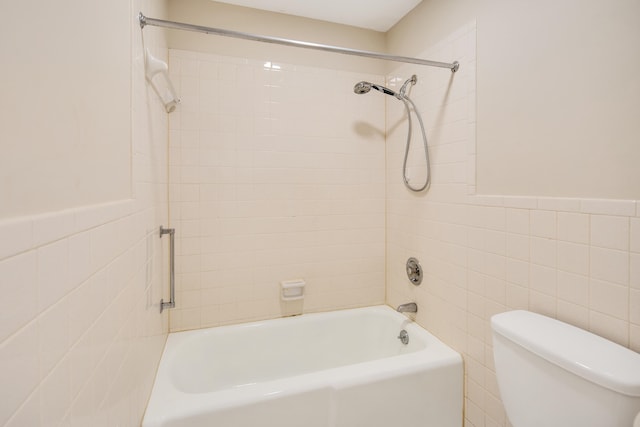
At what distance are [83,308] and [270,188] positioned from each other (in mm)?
1397

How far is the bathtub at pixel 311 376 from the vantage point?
1157 millimetres

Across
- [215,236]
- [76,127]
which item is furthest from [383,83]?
[76,127]

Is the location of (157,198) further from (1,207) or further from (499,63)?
(499,63)

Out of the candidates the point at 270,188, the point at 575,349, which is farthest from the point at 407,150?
the point at 575,349

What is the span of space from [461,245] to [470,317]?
355 mm

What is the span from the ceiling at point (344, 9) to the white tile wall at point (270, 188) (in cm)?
34

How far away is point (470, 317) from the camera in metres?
1.45

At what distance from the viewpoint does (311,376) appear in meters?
1.28

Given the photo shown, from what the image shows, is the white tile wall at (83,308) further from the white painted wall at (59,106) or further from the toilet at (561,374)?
the toilet at (561,374)

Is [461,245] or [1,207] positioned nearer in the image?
[1,207]

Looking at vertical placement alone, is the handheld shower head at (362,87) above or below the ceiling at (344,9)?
below

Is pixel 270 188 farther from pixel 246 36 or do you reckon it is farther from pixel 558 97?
pixel 558 97

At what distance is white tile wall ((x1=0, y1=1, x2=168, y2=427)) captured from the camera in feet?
1.25

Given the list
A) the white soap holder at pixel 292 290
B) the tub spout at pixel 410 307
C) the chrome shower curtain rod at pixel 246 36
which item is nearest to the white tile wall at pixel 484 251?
the tub spout at pixel 410 307
